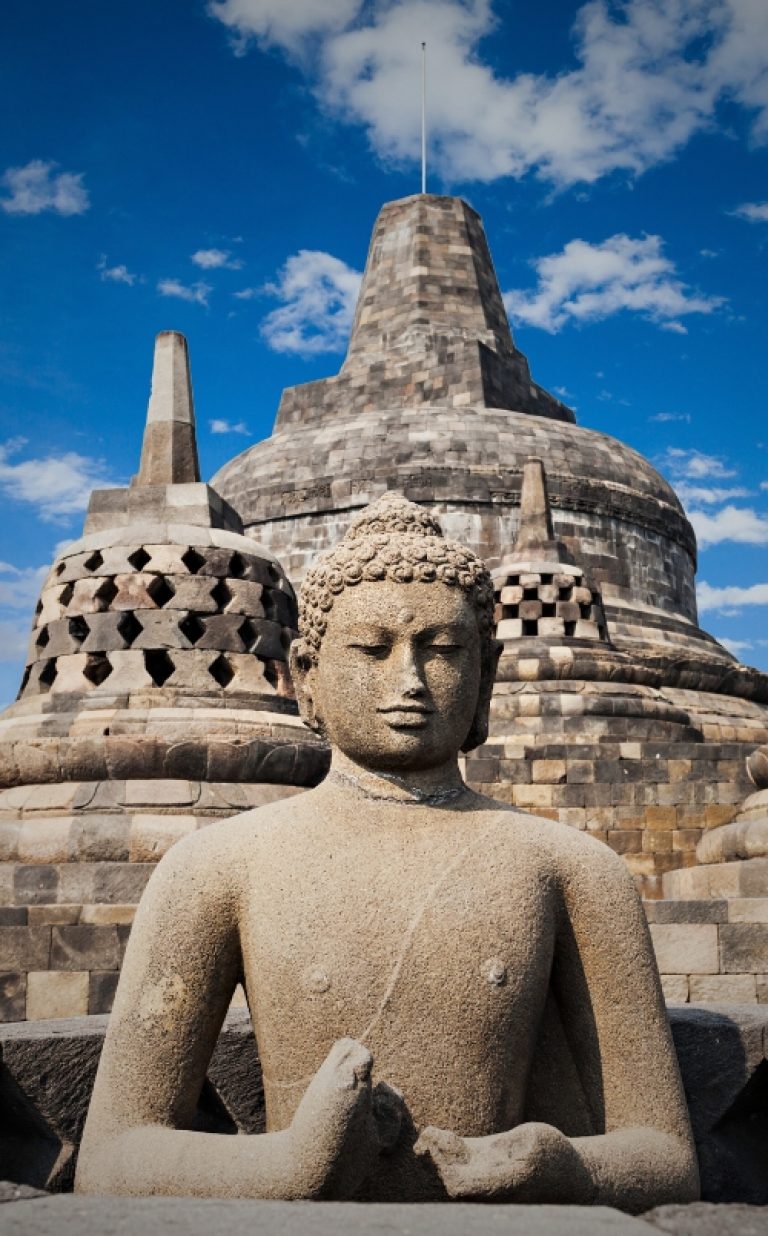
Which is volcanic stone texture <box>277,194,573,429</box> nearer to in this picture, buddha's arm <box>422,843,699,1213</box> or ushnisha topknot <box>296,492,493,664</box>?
ushnisha topknot <box>296,492,493,664</box>

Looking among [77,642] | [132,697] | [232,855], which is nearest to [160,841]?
[132,697]

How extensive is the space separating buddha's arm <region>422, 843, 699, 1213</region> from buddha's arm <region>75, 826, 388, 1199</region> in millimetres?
287

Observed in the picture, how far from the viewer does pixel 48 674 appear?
10102 mm

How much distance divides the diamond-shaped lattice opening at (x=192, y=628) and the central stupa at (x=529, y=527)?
736 cm

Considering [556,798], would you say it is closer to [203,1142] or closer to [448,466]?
[448,466]

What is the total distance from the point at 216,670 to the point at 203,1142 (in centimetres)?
716

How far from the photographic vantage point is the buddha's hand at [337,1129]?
2.58 m

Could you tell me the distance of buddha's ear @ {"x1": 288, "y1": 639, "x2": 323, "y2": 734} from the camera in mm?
3590

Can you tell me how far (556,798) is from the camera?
55.7ft

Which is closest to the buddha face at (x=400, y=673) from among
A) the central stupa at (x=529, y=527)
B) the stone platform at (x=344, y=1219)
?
the stone platform at (x=344, y=1219)

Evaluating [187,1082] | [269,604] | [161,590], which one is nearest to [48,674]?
[161,590]

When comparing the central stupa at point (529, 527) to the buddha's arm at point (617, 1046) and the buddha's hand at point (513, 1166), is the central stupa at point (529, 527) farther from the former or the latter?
the buddha's hand at point (513, 1166)

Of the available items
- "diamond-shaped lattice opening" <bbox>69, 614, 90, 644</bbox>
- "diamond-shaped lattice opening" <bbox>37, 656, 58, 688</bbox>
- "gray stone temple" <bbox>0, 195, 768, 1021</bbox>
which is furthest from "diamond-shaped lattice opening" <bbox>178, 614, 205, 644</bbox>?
"diamond-shaped lattice opening" <bbox>37, 656, 58, 688</bbox>

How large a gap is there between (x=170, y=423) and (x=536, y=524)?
12.3 m
